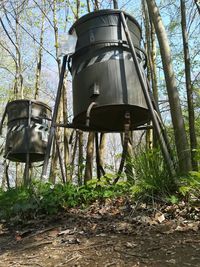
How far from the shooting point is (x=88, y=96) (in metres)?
3.46


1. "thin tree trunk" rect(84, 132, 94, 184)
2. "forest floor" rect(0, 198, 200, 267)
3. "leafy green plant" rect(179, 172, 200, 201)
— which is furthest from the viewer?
"thin tree trunk" rect(84, 132, 94, 184)

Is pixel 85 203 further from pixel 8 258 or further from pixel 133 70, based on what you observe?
pixel 133 70

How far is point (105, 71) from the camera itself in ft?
11.2

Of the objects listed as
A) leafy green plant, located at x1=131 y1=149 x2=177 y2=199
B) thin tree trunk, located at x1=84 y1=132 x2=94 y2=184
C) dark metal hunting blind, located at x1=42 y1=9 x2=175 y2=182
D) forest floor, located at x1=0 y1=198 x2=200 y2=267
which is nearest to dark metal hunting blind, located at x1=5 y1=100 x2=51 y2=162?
thin tree trunk, located at x1=84 y1=132 x2=94 y2=184

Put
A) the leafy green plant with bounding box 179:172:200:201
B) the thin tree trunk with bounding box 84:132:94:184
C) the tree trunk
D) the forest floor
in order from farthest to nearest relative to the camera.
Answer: the thin tree trunk with bounding box 84:132:94:184
the tree trunk
the leafy green plant with bounding box 179:172:200:201
the forest floor

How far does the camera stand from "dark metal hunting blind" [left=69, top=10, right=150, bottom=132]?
3393 mm

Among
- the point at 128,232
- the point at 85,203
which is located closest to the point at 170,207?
the point at 128,232

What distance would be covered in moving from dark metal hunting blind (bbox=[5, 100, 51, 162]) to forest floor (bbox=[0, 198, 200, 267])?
2.64 metres

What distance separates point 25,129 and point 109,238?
12.0 ft

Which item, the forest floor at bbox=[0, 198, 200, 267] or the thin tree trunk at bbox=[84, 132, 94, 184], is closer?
the forest floor at bbox=[0, 198, 200, 267]

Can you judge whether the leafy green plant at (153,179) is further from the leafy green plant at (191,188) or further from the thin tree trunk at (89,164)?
the thin tree trunk at (89,164)

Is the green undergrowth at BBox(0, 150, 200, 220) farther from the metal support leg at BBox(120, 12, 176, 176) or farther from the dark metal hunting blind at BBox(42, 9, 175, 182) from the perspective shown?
the dark metal hunting blind at BBox(42, 9, 175, 182)

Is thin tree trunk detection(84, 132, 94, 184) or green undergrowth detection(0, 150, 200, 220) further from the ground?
thin tree trunk detection(84, 132, 94, 184)

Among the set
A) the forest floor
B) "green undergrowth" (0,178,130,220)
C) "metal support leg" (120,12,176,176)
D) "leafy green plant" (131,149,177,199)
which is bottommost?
the forest floor
